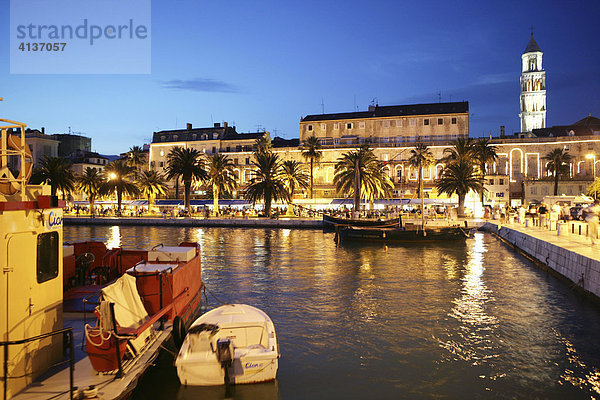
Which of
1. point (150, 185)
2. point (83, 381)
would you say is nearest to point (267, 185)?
point (150, 185)

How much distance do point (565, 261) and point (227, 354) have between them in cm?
2055

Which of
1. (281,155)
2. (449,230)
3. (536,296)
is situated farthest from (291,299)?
(281,155)

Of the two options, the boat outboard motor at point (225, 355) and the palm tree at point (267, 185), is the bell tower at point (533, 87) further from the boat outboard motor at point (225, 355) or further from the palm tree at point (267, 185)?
the boat outboard motor at point (225, 355)

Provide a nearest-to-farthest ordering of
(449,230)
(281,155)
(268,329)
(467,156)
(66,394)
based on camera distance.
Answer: (66,394) < (268,329) < (449,230) < (467,156) < (281,155)

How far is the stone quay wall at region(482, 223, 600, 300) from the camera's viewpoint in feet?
61.0

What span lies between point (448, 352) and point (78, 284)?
40.3ft

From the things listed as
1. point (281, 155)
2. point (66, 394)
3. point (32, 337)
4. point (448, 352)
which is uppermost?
point (281, 155)

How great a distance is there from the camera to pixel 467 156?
6588cm

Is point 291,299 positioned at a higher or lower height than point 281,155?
lower

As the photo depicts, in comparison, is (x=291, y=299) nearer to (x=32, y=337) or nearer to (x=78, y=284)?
(x=78, y=284)

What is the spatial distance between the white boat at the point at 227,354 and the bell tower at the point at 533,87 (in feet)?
579

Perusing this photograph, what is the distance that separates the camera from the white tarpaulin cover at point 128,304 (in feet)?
30.2

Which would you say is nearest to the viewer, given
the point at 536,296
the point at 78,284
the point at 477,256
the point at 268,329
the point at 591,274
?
the point at 268,329

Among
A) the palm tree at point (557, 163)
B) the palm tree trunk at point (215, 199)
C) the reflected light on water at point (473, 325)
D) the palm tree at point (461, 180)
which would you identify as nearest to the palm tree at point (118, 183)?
the palm tree trunk at point (215, 199)
